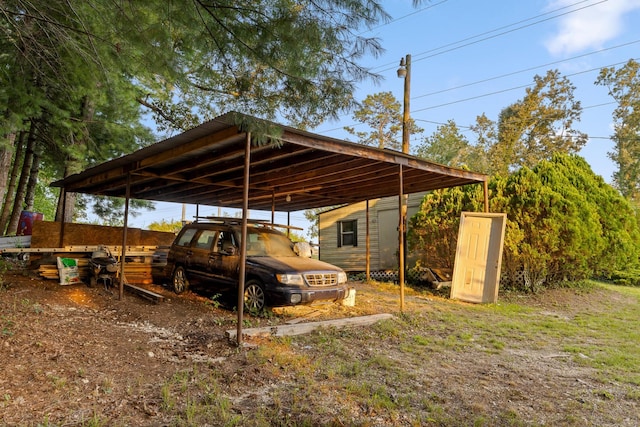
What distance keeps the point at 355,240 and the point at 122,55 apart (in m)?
11.8

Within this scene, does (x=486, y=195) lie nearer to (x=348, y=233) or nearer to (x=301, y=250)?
(x=301, y=250)

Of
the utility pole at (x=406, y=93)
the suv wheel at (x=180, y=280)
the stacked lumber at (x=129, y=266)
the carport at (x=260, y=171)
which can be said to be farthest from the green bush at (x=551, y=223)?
the stacked lumber at (x=129, y=266)

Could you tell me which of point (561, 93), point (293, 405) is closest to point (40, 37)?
point (293, 405)

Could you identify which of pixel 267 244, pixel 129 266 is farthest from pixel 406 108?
pixel 129 266

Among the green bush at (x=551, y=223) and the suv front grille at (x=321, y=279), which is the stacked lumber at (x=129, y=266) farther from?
the green bush at (x=551, y=223)

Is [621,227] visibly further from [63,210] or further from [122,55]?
[63,210]

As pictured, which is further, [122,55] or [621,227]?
Answer: [621,227]

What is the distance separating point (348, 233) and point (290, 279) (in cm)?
1003

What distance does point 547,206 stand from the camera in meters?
10.2

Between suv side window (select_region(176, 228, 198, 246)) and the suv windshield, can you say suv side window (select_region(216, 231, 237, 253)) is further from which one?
suv side window (select_region(176, 228, 198, 246))

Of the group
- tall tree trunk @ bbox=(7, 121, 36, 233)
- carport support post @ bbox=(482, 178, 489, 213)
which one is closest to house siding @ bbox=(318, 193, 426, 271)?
carport support post @ bbox=(482, 178, 489, 213)

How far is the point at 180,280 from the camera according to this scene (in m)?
8.58

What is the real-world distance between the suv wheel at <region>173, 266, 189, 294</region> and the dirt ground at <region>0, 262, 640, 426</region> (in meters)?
1.66

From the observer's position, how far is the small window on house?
1597 cm
